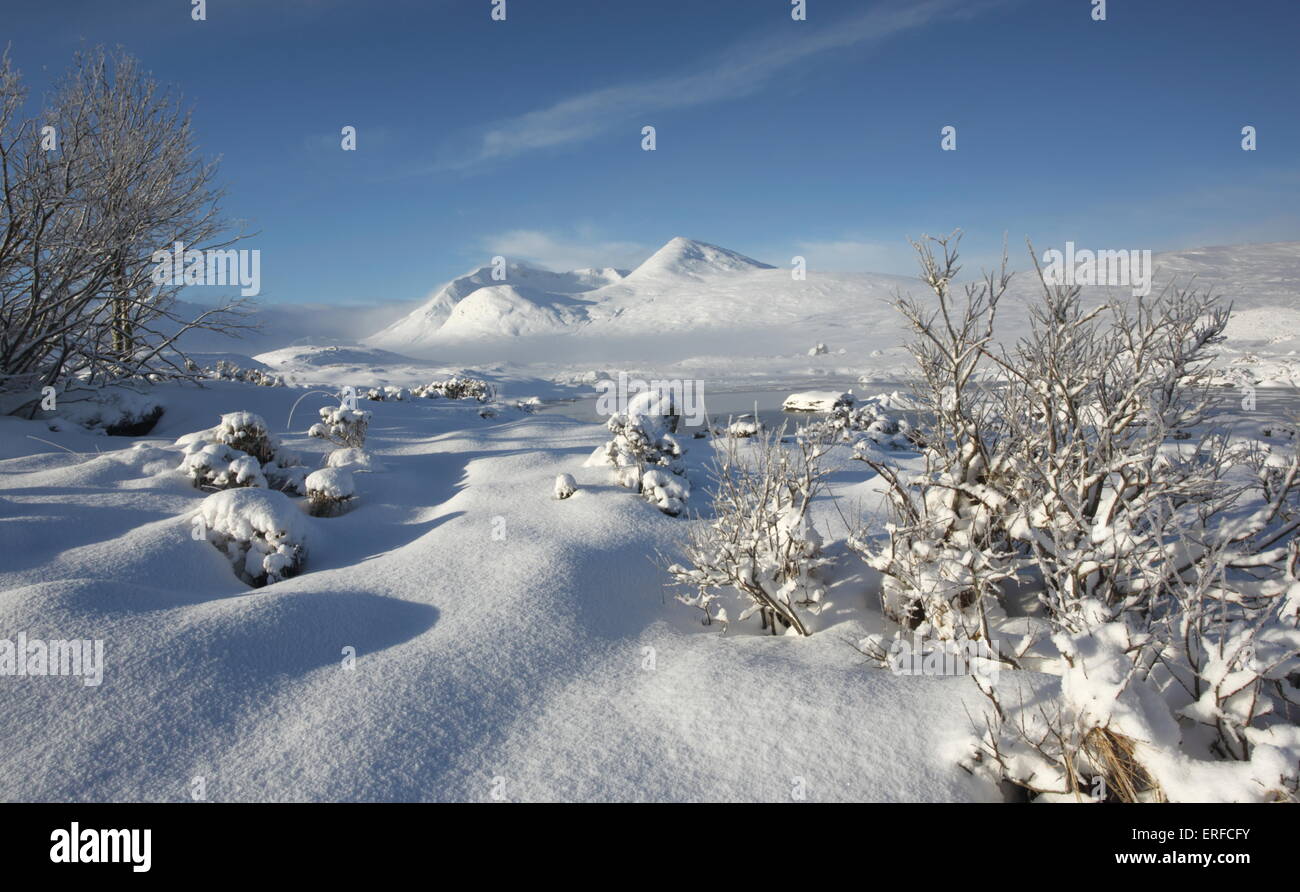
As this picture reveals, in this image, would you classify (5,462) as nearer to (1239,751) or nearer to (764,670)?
(764,670)

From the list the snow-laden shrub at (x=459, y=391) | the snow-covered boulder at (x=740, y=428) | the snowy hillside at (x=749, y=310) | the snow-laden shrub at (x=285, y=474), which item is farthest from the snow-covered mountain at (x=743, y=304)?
the snow-laden shrub at (x=285, y=474)

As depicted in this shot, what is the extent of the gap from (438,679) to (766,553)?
1.76 metres

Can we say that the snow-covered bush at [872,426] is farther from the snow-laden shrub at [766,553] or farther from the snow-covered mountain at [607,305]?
the snow-covered mountain at [607,305]

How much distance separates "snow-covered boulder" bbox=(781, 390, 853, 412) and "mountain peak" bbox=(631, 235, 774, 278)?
63034 millimetres

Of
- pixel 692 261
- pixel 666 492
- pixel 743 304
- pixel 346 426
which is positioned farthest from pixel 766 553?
pixel 692 261

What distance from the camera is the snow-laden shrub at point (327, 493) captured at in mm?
5469

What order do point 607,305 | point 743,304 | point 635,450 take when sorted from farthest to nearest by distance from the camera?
point 607,305 → point 743,304 → point 635,450

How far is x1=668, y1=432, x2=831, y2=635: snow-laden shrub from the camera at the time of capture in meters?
3.52

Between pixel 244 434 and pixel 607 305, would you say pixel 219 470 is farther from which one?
pixel 607 305

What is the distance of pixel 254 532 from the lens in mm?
4574

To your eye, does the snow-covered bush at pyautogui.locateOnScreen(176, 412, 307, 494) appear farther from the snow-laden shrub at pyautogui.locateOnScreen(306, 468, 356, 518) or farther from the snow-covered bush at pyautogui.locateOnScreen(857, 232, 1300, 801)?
the snow-covered bush at pyautogui.locateOnScreen(857, 232, 1300, 801)

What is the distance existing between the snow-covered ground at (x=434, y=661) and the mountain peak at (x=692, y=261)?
72.3 m

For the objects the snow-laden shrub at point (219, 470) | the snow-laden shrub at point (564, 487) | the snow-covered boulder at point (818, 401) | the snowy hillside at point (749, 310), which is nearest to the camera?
the snow-laden shrub at point (564, 487)
